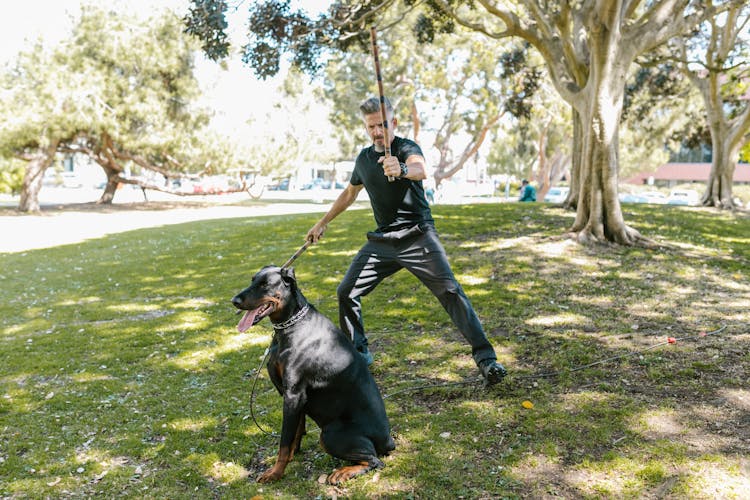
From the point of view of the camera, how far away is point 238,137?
36594 millimetres

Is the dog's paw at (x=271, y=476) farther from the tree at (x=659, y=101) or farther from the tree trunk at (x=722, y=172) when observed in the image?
the tree trunk at (x=722, y=172)

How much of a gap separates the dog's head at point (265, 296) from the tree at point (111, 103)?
2785cm

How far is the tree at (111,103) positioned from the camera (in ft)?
91.7

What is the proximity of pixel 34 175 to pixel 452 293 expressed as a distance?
103 ft

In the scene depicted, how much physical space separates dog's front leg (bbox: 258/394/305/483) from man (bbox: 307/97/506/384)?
158cm

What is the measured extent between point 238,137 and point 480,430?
34118 mm

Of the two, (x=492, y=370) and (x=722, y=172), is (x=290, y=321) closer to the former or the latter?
(x=492, y=370)

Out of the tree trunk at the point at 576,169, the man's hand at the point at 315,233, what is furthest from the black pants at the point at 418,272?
the tree trunk at the point at 576,169

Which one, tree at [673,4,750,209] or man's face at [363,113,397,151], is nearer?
man's face at [363,113,397,151]

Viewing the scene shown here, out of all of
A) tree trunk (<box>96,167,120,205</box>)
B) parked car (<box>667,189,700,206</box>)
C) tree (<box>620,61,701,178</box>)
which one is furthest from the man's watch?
parked car (<box>667,189,700,206</box>)

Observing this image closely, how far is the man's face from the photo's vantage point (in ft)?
16.2

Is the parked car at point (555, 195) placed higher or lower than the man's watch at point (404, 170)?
lower

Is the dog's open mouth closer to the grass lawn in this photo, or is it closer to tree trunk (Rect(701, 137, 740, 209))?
the grass lawn

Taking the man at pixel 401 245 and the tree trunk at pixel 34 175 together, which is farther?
the tree trunk at pixel 34 175
